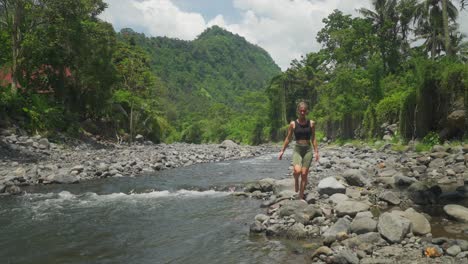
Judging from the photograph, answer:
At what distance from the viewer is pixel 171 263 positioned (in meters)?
5.71

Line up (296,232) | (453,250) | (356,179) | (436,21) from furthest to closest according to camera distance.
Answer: (436,21) < (356,179) < (296,232) < (453,250)

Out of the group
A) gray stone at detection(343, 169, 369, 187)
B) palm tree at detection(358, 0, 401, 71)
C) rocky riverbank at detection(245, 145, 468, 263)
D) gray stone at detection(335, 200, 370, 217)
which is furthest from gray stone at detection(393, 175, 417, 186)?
palm tree at detection(358, 0, 401, 71)

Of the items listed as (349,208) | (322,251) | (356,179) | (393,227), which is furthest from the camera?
(356,179)

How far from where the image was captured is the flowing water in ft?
19.8

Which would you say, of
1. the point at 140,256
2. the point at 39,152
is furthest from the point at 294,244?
the point at 39,152

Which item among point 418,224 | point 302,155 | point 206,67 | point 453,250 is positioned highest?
point 206,67

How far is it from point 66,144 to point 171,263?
20.5 m

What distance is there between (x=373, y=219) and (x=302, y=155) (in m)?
2.38

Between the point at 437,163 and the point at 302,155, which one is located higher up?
the point at 302,155

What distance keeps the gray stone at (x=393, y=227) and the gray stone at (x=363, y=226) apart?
10 centimetres

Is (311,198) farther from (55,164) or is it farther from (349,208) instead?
(55,164)

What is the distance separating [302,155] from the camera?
8.52m

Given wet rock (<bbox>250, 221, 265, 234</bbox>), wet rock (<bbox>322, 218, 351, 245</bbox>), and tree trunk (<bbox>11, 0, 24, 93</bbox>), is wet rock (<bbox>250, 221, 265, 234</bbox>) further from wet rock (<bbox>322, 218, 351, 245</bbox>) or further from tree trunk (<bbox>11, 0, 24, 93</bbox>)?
tree trunk (<bbox>11, 0, 24, 93</bbox>)

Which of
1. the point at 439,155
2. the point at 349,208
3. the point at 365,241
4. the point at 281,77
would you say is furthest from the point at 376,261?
the point at 281,77
